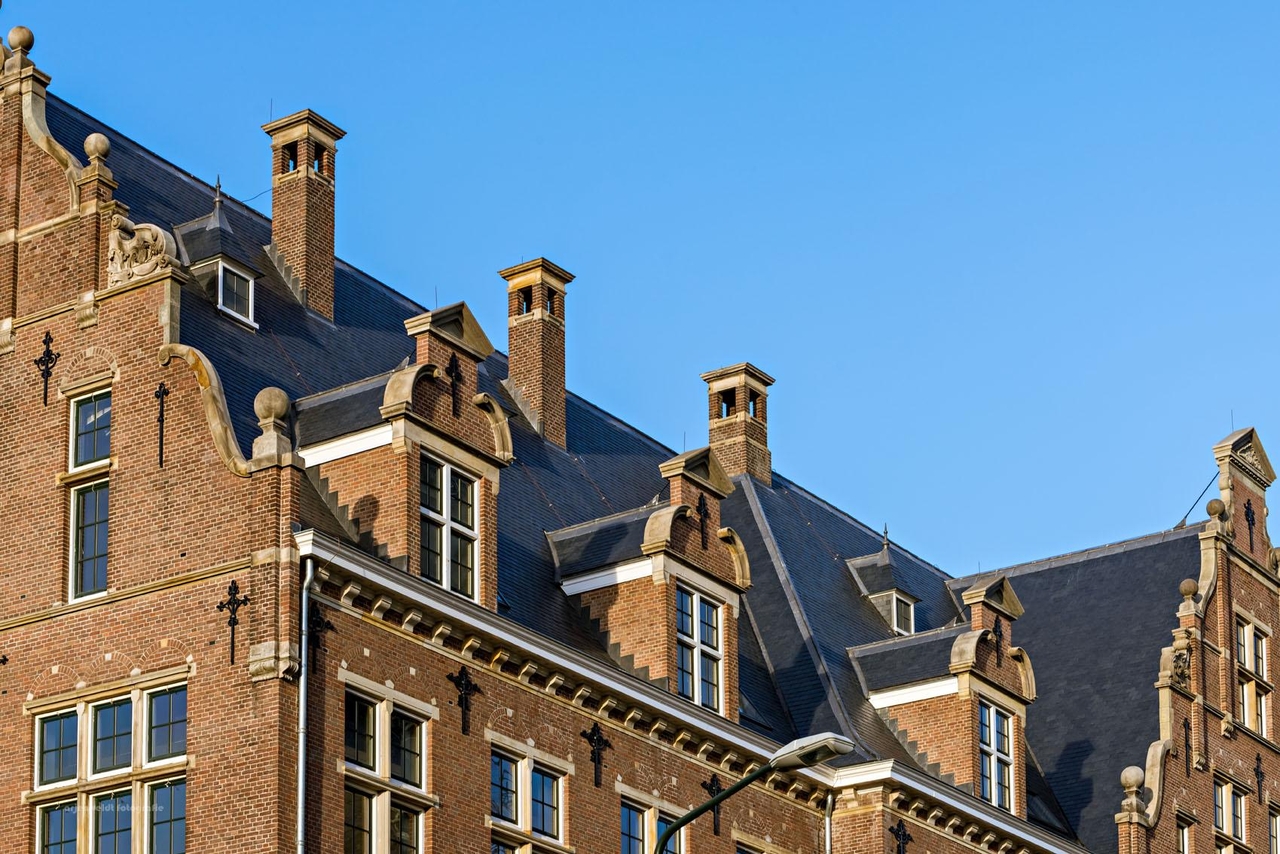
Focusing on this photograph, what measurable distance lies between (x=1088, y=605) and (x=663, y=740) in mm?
18393

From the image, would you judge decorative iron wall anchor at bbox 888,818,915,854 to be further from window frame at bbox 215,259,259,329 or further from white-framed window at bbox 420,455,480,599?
window frame at bbox 215,259,259,329

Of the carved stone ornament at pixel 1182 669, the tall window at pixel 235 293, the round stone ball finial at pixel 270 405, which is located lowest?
the round stone ball finial at pixel 270 405

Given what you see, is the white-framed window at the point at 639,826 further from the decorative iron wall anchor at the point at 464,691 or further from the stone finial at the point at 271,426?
the stone finial at the point at 271,426

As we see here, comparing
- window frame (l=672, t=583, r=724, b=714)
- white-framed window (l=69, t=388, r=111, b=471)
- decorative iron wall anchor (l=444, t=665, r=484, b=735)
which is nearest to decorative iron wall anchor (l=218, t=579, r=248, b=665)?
white-framed window (l=69, t=388, r=111, b=471)

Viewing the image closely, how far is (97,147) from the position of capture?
35.5 m

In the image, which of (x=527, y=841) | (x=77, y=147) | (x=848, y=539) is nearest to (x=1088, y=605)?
(x=848, y=539)

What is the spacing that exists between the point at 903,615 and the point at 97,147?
19905 millimetres

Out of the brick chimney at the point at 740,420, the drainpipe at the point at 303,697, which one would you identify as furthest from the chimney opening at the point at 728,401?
the drainpipe at the point at 303,697

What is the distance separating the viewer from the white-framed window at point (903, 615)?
158ft

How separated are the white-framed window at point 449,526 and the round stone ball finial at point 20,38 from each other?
891cm

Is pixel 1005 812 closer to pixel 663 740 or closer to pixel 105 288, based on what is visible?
pixel 663 740

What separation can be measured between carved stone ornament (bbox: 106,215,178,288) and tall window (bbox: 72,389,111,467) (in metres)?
1.65

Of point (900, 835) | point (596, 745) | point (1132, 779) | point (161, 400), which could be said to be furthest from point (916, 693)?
point (161, 400)

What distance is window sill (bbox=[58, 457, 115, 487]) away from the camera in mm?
33688
